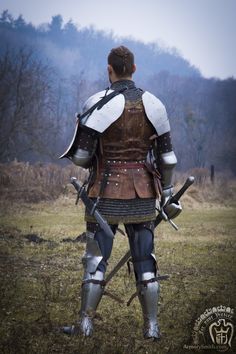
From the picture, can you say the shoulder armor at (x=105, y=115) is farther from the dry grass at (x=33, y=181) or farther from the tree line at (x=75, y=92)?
the tree line at (x=75, y=92)

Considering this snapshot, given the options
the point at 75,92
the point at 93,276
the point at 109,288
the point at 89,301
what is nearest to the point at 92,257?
the point at 93,276

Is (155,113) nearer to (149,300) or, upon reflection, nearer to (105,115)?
(105,115)

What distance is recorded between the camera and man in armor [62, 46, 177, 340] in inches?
140

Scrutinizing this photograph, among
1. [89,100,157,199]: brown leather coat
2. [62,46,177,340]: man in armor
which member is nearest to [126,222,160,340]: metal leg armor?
[62,46,177,340]: man in armor

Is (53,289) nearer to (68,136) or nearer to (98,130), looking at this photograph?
(98,130)

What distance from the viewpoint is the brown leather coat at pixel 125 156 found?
361 cm

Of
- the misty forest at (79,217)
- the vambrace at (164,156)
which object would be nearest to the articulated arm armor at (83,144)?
the vambrace at (164,156)

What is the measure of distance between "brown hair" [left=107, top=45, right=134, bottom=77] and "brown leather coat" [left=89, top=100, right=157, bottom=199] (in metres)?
0.27

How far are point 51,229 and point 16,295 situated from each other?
4.26 m

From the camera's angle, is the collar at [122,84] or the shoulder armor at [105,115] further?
the collar at [122,84]

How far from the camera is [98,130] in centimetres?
351
